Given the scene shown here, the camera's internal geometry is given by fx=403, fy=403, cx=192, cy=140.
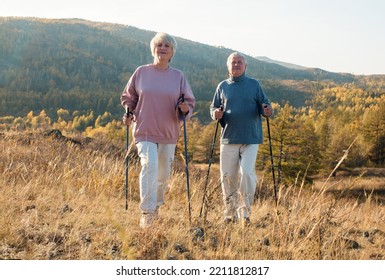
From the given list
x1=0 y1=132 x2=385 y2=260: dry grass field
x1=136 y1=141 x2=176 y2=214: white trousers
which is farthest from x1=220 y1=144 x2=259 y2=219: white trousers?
x1=136 y1=141 x2=176 y2=214: white trousers

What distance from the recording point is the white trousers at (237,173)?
4.94 metres

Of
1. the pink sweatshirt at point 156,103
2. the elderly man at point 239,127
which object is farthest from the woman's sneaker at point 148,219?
the elderly man at point 239,127

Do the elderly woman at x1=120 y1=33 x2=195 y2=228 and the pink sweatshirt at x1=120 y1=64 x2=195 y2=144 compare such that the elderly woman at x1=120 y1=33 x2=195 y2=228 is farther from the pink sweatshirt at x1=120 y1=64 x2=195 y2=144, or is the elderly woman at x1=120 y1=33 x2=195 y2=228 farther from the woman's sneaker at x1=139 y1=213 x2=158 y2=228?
the woman's sneaker at x1=139 y1=213 x2=158 y2=228

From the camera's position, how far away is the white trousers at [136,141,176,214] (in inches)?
170

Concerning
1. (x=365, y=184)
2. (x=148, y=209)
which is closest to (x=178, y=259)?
(x=148, y=209)

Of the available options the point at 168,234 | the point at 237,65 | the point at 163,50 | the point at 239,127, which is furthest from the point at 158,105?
the point at 168,234

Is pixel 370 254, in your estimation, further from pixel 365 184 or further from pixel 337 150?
pixel 337 150

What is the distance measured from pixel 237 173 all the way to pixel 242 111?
820mm

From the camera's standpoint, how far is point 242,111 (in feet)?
16.6

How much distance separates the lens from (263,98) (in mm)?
5145

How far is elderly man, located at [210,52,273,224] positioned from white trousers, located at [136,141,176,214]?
77cm

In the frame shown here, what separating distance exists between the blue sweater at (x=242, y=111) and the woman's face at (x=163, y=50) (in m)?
1.00

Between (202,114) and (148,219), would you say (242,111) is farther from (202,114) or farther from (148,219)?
(202,114)

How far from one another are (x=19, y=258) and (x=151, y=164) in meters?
1.66
